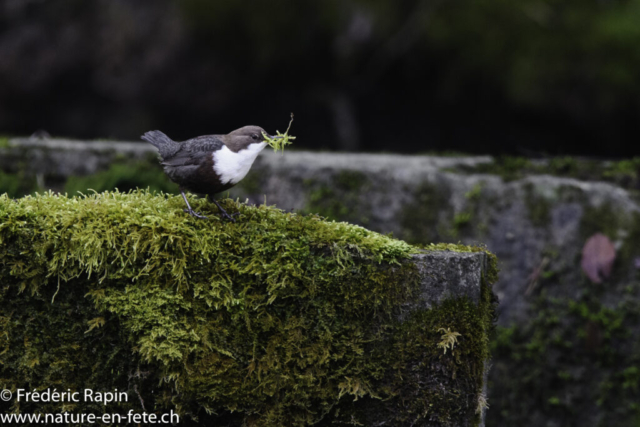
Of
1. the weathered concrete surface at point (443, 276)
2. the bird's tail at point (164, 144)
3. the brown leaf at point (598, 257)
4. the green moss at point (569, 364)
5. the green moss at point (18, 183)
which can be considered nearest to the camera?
the weathered concrete surface at point (443, 276)

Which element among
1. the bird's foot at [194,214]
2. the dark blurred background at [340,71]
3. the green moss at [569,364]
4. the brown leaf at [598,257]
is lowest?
the green moss at [569,364]

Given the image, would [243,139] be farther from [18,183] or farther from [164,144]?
[18,183]

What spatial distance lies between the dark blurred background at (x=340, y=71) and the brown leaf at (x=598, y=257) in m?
1.93

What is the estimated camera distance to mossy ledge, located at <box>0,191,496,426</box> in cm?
248

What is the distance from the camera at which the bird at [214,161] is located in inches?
107

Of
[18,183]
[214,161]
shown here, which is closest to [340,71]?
[18,183]

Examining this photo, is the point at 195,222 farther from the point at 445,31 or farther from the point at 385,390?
the point at 445,31

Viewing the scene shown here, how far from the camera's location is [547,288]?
177 inches

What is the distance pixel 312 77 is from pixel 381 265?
4.38 m

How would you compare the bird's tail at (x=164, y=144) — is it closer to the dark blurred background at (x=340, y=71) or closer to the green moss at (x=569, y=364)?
the green moss at (x=569, y=364)

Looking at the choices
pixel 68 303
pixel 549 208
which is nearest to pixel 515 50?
pixel 549 208

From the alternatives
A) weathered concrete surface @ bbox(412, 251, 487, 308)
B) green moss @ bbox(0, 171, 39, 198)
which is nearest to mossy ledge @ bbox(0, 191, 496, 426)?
weathered concrete surface @ bbox(412, 251, 487, 308)

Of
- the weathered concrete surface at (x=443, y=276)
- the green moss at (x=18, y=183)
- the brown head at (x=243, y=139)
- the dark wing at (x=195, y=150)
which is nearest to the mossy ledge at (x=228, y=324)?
the weathered concrete surface at (x=443, y=276)

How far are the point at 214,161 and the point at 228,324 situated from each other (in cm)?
84
